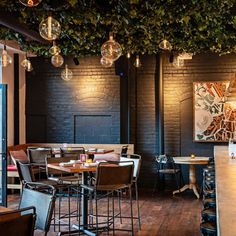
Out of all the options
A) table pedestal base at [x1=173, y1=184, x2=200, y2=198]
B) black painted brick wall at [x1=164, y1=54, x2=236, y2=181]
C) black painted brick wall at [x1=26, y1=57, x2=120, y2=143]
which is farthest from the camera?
black painted brick wall at [x1=26, y1=57, x2=120, y2=143]

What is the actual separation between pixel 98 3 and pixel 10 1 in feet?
3.77

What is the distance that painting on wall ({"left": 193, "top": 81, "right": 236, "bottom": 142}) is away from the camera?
8586 millimetres

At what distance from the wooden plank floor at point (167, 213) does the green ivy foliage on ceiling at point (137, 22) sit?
111 inches

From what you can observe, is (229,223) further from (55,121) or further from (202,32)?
(55,121)

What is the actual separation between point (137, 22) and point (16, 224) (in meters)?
4.29

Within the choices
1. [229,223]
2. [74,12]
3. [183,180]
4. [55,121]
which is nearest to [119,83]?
[55,121]

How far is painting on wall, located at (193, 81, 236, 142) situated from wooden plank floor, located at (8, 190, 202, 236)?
1.35 m

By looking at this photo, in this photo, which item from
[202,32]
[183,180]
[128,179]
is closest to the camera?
[128,179]

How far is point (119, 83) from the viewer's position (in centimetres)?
916

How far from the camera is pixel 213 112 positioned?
28.3 feet

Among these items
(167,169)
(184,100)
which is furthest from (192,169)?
(184,100)

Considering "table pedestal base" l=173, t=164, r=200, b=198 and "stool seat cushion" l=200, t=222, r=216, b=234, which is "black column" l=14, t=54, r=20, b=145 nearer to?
"table pedestal base" l=173, t=164, r=200, b=198

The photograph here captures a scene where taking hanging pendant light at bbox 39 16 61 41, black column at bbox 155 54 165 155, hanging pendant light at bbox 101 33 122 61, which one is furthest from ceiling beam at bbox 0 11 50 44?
black column at bbox 155 54 165 155

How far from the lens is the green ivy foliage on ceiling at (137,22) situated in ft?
18.0
